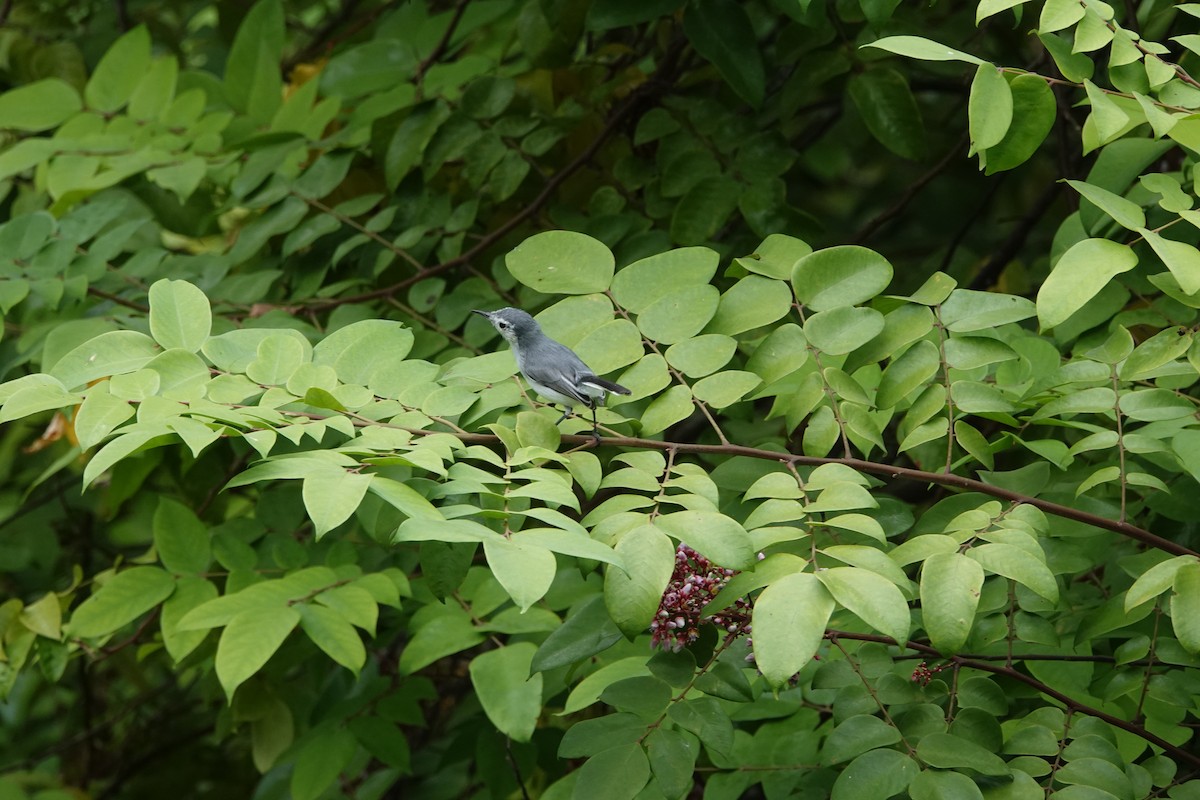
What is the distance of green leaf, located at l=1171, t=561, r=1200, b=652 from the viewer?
4.95ft

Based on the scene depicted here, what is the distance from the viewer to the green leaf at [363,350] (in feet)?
6.08

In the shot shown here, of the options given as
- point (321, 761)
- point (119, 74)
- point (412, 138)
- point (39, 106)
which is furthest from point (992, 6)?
point (39, 106)

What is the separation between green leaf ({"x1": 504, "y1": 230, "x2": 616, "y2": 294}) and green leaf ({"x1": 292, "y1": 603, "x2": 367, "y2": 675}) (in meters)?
0.73

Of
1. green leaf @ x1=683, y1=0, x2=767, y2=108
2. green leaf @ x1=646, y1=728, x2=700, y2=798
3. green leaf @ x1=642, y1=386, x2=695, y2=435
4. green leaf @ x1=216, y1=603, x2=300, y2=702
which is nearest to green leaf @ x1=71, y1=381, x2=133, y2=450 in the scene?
green leaf @ x1=216, y1=603, x2=300, y2=702

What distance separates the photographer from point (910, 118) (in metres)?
2.70

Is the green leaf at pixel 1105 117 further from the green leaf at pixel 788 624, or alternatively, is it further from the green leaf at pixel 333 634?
the green leaf at pixel 333 634

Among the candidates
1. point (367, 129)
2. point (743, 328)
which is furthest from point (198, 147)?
point (743, 328)

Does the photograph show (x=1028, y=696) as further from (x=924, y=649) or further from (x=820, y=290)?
(x=820, y=290)

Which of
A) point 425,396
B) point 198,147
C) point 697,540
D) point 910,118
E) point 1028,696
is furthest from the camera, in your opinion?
point 198,147

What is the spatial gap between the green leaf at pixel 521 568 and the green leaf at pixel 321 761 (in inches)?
51.9

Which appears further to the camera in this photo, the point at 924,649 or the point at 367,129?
the point at 367,129

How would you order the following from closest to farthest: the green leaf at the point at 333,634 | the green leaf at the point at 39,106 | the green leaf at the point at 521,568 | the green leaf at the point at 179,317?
the green leaf at the point at 521,568, the green leaf at the point at 179,317, the green leaf at the point at 333,634, the green leaf at the point at 39,106

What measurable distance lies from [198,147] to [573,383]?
1.70 meters

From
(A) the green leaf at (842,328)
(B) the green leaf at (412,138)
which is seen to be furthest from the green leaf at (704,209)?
(A) the green leaf at (842,328)
